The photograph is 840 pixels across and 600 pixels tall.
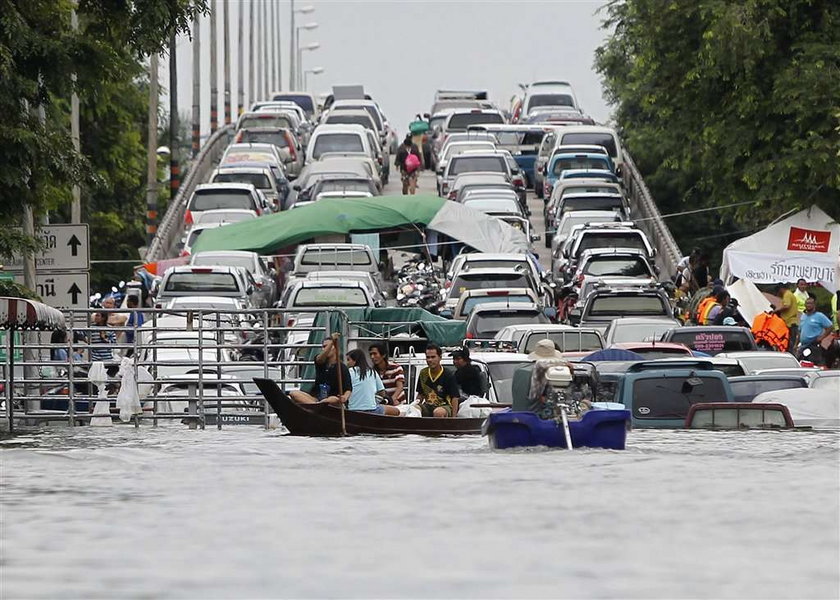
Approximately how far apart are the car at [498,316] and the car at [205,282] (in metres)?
5.43

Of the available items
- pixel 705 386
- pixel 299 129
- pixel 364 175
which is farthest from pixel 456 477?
pixel 299 129

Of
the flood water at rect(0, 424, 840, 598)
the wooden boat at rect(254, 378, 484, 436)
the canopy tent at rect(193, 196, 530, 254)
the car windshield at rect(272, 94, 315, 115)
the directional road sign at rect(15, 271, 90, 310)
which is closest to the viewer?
the flood water at rect(0, 424, 840, 598)

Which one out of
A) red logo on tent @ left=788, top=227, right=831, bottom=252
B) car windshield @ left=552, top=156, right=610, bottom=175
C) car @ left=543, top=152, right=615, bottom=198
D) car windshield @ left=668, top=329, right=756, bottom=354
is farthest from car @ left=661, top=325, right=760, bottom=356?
car windshield @ left=552, top=156, right=610, bottom=175

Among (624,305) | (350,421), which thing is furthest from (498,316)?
(350,421)

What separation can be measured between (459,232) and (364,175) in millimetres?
14780

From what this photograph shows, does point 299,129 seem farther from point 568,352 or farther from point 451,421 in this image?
point 451,421

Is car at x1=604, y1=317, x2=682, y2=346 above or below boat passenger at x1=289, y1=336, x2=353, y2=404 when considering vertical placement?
above

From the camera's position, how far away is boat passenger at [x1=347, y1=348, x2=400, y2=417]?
2908 centimetres

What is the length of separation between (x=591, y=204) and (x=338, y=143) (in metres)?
13.8

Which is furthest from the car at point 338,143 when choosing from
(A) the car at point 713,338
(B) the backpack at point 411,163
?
(A) the car at point 713,338

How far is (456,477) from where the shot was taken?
24.8 meters

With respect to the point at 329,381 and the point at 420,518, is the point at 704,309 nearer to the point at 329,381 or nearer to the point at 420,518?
the point at 329,381

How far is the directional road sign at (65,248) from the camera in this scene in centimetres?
3334

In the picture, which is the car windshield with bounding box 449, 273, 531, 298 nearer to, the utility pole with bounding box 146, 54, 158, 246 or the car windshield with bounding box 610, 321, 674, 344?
the car windshield with bounding box 610, 321, 674, 344
